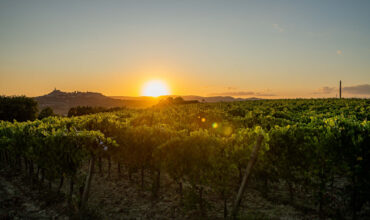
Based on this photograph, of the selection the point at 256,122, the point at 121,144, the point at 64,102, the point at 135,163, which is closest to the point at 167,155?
the point at 135,163

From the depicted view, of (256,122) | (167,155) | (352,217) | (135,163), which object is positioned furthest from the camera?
(256,122)

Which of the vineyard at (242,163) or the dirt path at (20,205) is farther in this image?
the dirt path at (20,205)

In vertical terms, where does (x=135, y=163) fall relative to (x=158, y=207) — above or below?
above

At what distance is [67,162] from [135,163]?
11.7ft

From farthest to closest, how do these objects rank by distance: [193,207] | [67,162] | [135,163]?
[135,163], [67,162], [193,207]

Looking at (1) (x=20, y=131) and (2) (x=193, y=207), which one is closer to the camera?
(2) (x=193, y=207)

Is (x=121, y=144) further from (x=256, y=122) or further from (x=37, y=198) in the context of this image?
(x=256, y=122)

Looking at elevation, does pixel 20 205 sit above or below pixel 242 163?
below

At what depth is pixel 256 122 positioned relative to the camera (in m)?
18.7

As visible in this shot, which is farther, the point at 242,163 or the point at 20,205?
the point at 20,205

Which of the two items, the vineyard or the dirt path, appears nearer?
the vineyard

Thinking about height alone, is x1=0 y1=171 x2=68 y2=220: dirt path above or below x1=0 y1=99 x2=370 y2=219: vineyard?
below

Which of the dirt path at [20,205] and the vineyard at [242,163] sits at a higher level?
the vineyard at [242,163]

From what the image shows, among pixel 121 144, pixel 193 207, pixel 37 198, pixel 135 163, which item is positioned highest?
pixel 121 144
